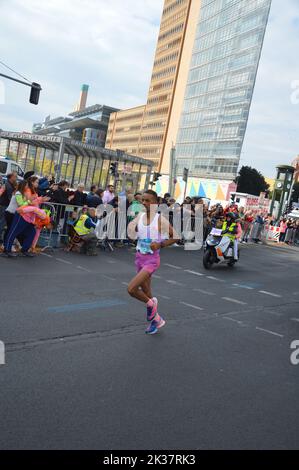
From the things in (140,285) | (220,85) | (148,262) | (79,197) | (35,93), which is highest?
(220,85)

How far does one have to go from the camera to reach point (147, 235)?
675 centimetres

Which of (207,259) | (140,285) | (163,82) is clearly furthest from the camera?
(163,82)

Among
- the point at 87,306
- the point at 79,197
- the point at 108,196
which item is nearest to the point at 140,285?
the point at 87,306

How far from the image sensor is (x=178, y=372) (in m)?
5.27

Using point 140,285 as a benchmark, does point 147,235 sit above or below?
above

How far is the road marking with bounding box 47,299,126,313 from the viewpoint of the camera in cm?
724

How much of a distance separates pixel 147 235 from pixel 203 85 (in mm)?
102859

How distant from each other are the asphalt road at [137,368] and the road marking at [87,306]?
0.02 m

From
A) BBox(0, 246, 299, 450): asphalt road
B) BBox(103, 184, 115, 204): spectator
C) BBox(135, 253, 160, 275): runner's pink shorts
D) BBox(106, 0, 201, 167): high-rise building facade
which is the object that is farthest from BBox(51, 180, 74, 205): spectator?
BBox(106, 0, 201, 167): high-rise building facade

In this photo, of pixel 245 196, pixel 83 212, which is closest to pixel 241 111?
pixel 245 196

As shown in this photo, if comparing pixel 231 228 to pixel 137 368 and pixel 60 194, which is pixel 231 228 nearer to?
pixel 60 194

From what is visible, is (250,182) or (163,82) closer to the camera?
(250,182)

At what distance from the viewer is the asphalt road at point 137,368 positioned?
3781 mm
